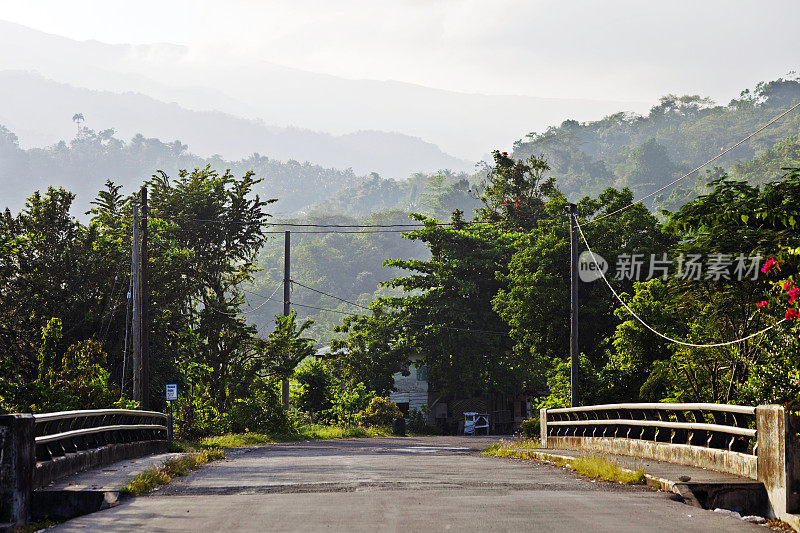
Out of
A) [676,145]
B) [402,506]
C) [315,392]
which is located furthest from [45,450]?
[676,145]

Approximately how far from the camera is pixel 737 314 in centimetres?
2112

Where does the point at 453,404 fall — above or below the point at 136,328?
below

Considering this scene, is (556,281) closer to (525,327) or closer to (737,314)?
(525,327)

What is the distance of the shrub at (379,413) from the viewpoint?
59.1 meters

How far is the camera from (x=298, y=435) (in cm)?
4759

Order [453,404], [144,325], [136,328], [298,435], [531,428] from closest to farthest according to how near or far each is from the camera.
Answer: [144,325] < [136,328] < [531,428] < [298,435] < [453,404]

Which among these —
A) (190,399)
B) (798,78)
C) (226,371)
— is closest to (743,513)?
(190,399)

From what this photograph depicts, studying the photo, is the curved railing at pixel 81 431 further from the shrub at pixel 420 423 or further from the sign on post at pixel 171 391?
the shrub at pixel 420 423

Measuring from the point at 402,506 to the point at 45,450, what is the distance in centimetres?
543

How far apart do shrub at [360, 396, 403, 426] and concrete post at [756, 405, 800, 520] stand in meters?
48.5

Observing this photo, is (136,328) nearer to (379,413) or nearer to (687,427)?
(687,427)

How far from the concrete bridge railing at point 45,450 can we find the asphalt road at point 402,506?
31.0 inches

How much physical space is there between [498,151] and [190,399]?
88.5 ft

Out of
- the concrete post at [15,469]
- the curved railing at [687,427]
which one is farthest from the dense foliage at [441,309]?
the concrete post at [15,469]
